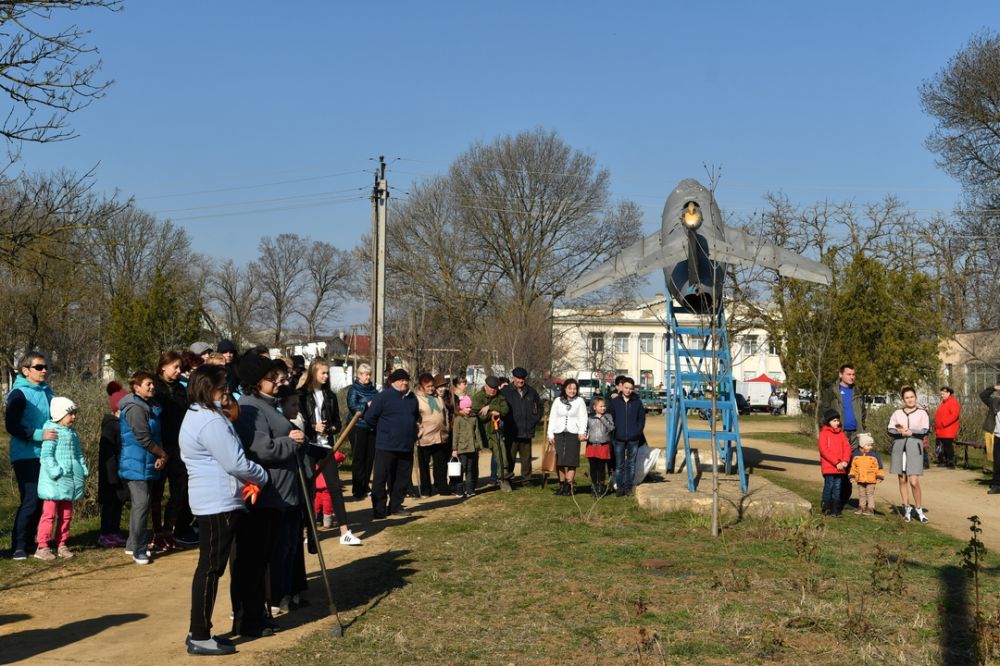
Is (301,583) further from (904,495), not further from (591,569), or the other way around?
(904,495)

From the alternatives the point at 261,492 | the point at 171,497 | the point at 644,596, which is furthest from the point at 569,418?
the point at 261,492

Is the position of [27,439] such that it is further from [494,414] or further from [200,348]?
[494,414]

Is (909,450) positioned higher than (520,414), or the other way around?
(520,414)

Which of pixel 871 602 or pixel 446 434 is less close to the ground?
pixel 446 434

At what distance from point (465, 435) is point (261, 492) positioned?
25.3ft

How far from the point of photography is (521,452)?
15.4 meters

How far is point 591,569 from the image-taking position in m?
8.97

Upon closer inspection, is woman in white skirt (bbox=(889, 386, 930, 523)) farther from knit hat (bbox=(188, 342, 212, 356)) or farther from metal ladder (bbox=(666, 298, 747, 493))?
knit hat (bbox=(188, 342, 212, 356))

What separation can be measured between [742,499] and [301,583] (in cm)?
615

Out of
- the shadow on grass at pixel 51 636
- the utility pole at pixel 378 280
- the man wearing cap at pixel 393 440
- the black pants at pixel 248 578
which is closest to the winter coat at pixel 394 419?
the man wearing cap at pixel 393 440

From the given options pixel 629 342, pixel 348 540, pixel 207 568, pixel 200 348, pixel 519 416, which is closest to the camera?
pixel 207 568

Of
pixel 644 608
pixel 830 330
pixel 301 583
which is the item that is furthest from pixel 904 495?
pixel 830 330

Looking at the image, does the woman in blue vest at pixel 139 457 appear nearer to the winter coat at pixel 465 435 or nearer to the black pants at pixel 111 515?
the black pants at pixel 111 515

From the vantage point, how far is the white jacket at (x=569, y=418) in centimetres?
1404
